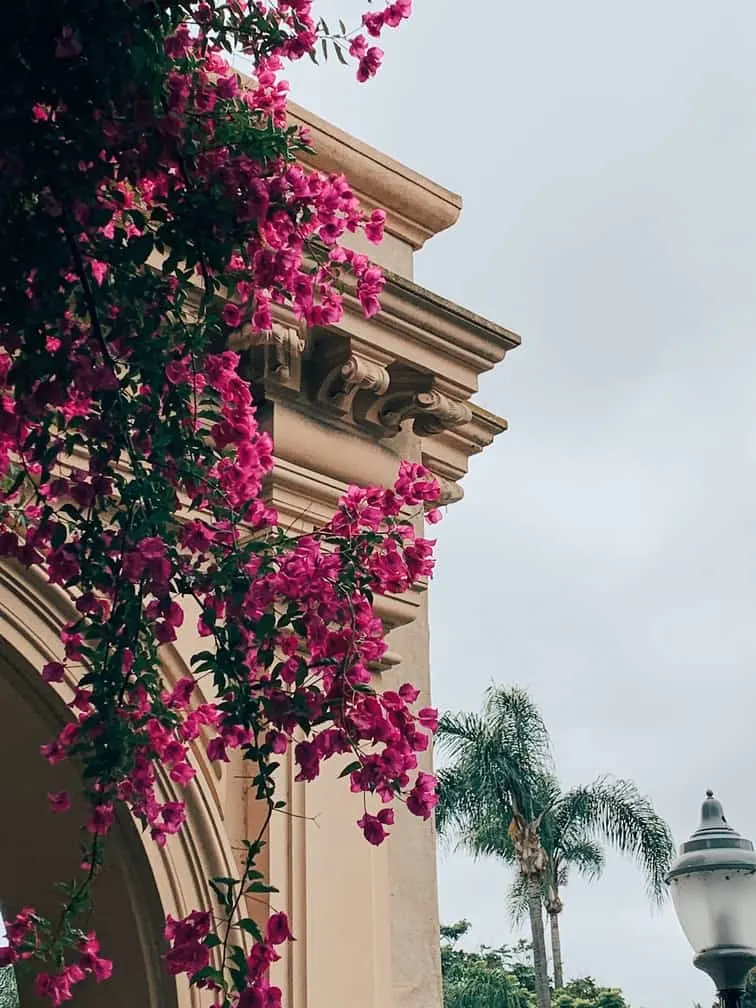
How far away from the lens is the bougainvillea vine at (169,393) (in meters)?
2.93

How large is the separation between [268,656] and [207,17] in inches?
49.0

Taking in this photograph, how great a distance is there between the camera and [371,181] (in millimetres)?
6211

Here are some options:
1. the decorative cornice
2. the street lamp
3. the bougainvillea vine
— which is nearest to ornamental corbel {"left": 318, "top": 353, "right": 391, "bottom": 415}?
the decorative cornice

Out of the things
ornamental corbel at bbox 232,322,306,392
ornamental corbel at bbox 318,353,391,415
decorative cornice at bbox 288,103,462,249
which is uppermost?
decorative cornice at bbox 288,103,462,249

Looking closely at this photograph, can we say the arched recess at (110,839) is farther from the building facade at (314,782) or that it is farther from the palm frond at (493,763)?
the palm frond at (493,763)

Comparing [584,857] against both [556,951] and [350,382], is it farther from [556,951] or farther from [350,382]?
[350,382]

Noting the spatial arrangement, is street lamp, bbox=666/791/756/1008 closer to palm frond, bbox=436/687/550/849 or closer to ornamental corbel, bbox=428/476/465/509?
ornamental corbel, bbox=428/476/465/509

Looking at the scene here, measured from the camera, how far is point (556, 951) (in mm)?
29453

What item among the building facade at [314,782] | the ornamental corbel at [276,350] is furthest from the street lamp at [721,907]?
the ornamental corbel at [276,350]

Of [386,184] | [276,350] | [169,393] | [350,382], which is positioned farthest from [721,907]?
[169,393]

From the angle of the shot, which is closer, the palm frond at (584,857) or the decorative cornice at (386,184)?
the decorative cornice at (386,184)

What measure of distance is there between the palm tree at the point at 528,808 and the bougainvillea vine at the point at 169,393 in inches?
847

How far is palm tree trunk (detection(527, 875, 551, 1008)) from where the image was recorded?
25.1m

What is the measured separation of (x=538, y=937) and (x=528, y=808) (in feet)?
7.26
